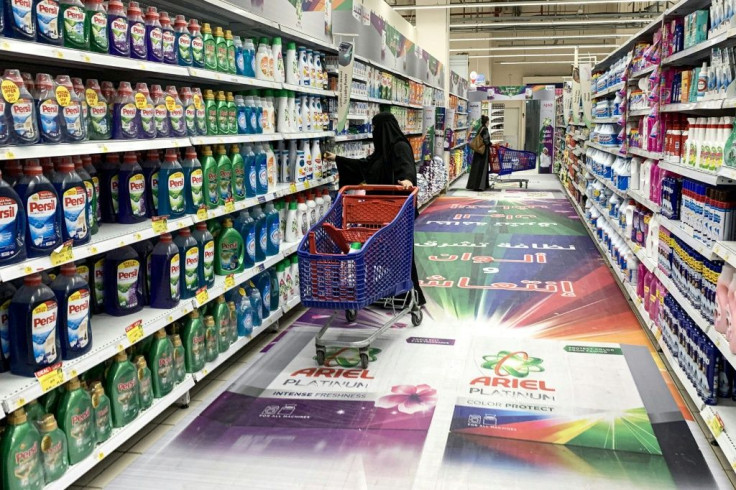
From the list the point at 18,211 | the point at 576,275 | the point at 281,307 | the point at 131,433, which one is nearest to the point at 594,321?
the point at 576,275

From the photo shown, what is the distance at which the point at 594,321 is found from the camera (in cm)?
528

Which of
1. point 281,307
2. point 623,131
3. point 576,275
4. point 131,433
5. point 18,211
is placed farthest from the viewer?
point 576,275

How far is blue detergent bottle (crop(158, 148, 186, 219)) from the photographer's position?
11.3 feet

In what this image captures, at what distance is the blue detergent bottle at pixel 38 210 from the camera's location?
8.09 ft

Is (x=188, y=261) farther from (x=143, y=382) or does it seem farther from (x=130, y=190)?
(x=143, y=382)

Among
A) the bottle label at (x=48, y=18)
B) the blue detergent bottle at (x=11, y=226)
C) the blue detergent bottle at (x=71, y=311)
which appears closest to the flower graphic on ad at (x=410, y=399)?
the blue detergent bottle at (x=71, y=311)

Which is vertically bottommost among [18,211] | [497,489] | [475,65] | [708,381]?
[497,489]

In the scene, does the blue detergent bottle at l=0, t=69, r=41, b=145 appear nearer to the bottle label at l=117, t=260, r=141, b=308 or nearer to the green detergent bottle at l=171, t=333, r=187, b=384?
the bottle label at l=117, t=260, r=141, b=308

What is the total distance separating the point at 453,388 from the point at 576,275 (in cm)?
341

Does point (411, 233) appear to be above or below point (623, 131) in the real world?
below

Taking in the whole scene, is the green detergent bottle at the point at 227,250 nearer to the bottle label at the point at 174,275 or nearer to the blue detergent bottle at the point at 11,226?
the bottle label at the point at 174,275

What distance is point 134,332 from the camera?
10.0ft

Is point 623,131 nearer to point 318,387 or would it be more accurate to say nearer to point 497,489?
point 318,387

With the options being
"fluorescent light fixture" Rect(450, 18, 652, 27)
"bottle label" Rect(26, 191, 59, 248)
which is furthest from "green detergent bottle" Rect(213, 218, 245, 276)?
"fluorescent light fixture" Rect(450, 18, 652, 27)
